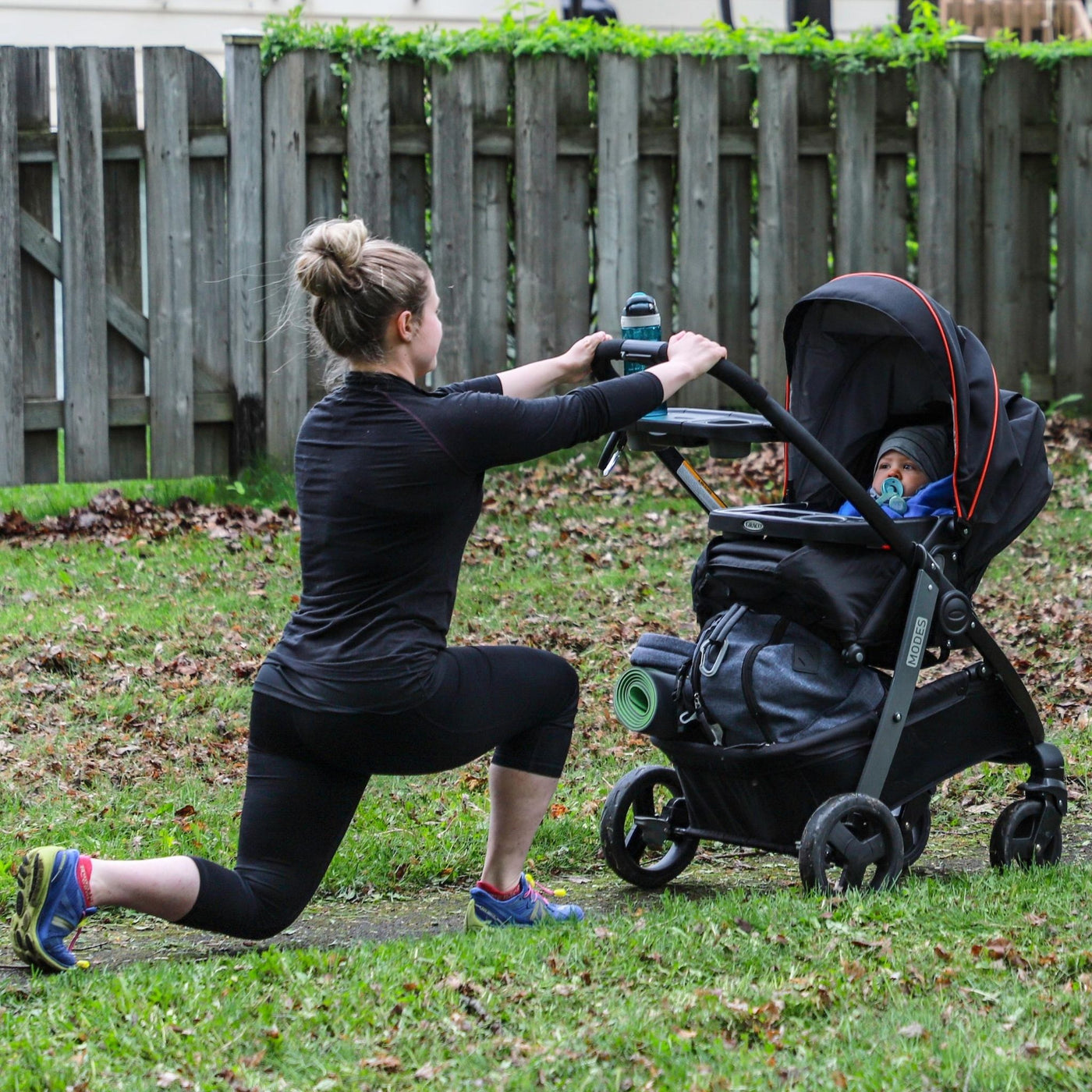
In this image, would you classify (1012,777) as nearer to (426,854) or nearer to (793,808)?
(793,808)

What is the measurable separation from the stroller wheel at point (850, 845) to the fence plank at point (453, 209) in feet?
19.0

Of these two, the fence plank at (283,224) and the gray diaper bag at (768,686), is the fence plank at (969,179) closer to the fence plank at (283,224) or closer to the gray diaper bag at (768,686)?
the fence plank at (283,224)

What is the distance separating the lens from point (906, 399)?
5117mm

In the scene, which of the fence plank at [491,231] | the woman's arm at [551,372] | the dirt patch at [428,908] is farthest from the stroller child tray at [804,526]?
the fence plank at [491,231]

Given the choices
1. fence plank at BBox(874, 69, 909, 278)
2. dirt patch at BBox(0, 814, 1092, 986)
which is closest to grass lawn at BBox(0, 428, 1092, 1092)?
dirt patch at BBox(0, 814, 1092, 986)

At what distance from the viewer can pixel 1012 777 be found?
5980 mm

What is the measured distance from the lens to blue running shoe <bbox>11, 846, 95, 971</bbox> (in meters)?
3.83

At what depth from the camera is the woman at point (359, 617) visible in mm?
3918

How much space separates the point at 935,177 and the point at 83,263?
5425 mm

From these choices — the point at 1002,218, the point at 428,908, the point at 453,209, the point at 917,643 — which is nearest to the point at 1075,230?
the point at 1002,218

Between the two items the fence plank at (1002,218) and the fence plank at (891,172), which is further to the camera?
the fence plank at (1002,218)

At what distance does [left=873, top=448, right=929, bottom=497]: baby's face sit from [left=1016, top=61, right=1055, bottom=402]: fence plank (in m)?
6.14

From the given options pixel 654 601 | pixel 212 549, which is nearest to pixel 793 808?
pixel 654 601

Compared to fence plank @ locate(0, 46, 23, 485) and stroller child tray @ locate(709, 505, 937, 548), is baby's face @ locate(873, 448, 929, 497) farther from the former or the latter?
fence plank @ locate(0, 46, 23, 485)
